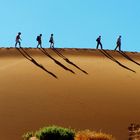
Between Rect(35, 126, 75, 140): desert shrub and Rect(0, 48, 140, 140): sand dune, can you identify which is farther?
Rect(0, 48, 140, 140): sand dune

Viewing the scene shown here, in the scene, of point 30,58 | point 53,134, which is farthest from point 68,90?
point 53,134

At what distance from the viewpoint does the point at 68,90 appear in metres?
23.3

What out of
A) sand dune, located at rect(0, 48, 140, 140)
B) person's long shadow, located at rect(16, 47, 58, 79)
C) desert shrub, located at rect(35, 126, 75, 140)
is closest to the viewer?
desert shrub, located at rect(35, 126, 75, 140)

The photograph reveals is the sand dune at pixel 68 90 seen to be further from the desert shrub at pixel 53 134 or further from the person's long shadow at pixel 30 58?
the desert shrub at pixel 53 134

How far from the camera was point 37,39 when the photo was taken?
29797mm

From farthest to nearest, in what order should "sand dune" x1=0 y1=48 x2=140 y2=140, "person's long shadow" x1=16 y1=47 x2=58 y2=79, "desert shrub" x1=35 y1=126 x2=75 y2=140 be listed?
"person's long shadow" x1=16 y1=47 x2=58 y2=79, "sand dune" x1=0 y1=48 x2=140 y2=140, "desert shrub" x1=35 y1=126 x2=75 y2=140

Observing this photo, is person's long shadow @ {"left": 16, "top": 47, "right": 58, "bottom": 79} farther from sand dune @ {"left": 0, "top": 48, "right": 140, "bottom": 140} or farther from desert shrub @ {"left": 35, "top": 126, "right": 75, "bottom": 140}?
desert shrub @ {"left": 35, "top": 126, "right": 75, "bottom": 140}

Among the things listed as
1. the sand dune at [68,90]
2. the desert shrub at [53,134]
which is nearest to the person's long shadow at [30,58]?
the sand dune at [68,90]

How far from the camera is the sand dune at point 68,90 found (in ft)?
66.6

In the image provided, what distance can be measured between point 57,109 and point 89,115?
1191mm

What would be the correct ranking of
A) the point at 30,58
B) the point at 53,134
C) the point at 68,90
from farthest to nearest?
the point at 30,58
the point at 68,90
the point at 53,134

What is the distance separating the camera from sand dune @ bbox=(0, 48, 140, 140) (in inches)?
799

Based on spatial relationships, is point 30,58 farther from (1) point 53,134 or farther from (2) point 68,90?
(1) point 53,134

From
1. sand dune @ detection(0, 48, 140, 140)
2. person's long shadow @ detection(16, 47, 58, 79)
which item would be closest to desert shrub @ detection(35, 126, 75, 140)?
sand dune @ detection(0, 48, 140, 140)
